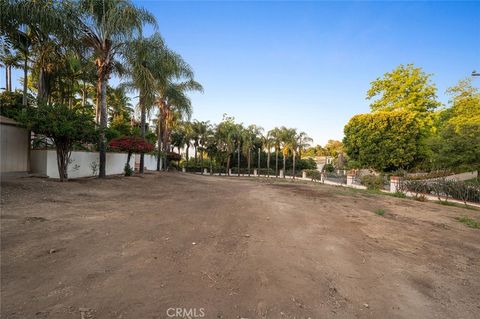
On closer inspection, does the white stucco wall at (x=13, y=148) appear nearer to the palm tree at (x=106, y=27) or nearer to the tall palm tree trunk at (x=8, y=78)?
the palm tree at (x=106, y=27)

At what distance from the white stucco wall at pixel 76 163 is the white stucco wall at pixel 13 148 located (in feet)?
1.43

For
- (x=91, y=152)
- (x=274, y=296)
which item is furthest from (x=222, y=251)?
(x=91, y=152)

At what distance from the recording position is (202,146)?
3997cm

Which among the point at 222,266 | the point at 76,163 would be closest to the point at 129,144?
the point at 76,163

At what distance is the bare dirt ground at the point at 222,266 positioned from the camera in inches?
100

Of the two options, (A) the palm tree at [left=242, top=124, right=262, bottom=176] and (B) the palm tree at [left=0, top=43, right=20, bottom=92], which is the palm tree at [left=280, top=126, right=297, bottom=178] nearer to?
(A) the palm tree at [left=242, top=124, right=262, bottom=176]

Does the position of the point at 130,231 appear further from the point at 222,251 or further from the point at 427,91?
the point at 427,91

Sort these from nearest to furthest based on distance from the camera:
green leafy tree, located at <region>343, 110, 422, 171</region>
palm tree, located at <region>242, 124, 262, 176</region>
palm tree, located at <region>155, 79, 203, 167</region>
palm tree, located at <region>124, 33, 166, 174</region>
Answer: palm tree, located at <region>124, 33, 166, 174</region> → palm tree, located at <region>155, 79, 203, 167</region> → green leafy tree, located at <region>343, 110, 422, 171</region> → palm tree, located at <region>242, 124, 262, 176</region>

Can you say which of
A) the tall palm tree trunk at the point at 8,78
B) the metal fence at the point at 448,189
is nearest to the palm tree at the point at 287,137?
the metal fence at the point at 448,189

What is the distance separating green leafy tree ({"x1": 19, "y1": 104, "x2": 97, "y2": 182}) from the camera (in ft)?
29.0

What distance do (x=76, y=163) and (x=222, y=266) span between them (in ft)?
41.6

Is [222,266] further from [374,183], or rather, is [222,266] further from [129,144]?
[374,183]

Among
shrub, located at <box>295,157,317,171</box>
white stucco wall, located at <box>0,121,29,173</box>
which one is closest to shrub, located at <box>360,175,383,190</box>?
white stucco wall, located at <box>0,121,29,173</box>

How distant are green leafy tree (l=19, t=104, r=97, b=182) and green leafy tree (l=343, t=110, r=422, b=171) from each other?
2918 centimetres
